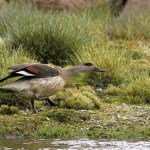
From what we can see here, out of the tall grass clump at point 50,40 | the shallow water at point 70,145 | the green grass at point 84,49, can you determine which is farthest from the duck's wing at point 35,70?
the tall grass clump at point 50,40

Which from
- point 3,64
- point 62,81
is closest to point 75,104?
point 62,81

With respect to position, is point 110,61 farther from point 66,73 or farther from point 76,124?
point 76,124

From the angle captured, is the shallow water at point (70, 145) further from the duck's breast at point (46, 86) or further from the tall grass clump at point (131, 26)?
the tall grass clump at point (131, 26)

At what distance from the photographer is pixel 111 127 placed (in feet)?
44.7

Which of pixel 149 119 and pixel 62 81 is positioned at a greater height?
pixel 62 81

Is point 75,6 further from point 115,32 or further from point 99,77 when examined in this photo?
point 99,77

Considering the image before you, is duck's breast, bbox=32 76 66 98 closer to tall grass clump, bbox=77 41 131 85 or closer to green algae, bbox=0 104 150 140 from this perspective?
green algae, bbox=0 104 150 140

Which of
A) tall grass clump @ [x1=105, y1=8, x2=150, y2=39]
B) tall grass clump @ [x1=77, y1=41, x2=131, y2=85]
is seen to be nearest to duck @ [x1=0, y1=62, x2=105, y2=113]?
tall grass clump @ [x1=77, y1=41, x2=131, y2=85]

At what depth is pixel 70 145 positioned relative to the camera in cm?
1219

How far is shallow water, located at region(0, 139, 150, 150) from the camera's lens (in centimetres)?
1198

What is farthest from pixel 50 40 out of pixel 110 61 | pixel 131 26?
pixel 131 26

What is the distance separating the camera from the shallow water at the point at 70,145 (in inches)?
472

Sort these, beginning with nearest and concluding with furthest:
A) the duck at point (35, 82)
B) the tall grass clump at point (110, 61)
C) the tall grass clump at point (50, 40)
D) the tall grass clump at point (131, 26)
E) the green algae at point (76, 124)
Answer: the green algae at point (76, 124)
the duck at point (35, 82)
the tall grass clump at point (110, 61)
the tall grass clump at point (50, 40)
the tall grass clump at point (131, 26)

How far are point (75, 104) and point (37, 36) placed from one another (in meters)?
4.77
